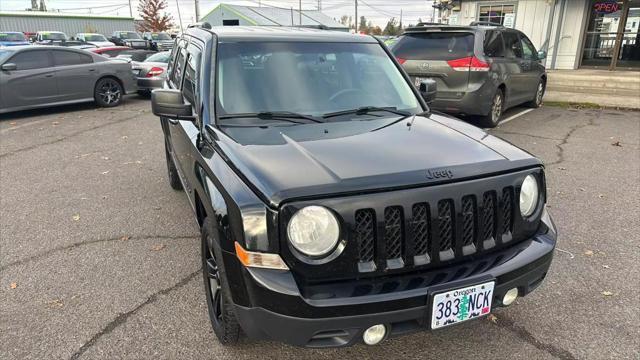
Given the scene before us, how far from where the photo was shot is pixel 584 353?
264 centimetres

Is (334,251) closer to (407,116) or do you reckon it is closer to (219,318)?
(219,318)

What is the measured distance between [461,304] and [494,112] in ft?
22.5

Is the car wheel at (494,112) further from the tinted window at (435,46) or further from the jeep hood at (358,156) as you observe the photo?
the jeep hood at (358,156)

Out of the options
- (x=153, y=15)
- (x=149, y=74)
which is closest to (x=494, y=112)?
(x=149, y=74)

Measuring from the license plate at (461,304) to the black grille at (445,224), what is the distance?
223 millimetres

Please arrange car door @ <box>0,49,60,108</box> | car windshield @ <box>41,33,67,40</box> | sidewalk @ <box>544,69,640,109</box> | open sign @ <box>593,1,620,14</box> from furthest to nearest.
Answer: car windshield @ <box>41,33,67,40</box>, open sign @ <box>593,1,620,14</box>, sidewalk @ <box>544,69,640,109</box>, car door @ <box>0,49,60,108</box>

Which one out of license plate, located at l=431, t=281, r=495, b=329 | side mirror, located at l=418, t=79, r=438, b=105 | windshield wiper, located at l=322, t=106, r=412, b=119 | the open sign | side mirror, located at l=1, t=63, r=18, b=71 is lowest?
license plate, located at l=431, t=281, r=495, b=329

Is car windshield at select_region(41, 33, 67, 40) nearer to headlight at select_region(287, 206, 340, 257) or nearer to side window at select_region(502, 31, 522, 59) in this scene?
side window at select_region(502, 31, 522, 59)

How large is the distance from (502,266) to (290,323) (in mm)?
1073

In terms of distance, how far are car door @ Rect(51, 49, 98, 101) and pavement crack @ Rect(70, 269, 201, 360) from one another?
9.07 meters

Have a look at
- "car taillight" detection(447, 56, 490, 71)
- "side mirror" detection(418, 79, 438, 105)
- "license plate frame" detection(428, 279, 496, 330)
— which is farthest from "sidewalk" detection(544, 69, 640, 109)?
"license plate frame" detection(428, 279, 496, 330)

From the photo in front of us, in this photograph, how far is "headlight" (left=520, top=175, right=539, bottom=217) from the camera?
2.47 metres

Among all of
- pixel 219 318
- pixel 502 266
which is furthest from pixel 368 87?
pixel 219 318

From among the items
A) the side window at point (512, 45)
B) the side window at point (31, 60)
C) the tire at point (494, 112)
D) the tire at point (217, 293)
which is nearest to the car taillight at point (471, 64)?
the tire at point (494, 112)
